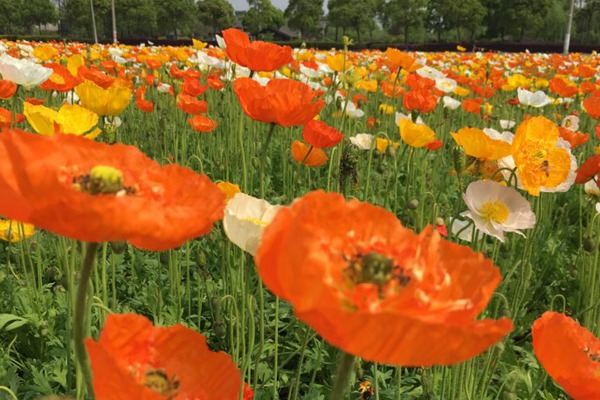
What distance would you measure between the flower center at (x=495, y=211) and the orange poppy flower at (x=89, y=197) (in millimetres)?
1042

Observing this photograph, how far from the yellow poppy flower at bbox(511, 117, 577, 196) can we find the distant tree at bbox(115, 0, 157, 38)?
3574 centimetres

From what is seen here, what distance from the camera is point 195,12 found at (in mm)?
39031

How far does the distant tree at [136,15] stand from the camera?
34822 millimetres

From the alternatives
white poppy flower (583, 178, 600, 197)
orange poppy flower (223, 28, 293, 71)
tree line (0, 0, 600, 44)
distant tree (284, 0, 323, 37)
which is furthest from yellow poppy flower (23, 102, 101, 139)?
distant tree (284, 0, 323, 37)

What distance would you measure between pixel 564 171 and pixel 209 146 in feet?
9.46

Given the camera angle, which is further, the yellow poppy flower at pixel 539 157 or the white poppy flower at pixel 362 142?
the white poppy flower at pixel 362 142

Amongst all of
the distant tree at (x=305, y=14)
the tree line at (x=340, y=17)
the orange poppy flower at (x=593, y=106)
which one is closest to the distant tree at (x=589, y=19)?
the tree line at (x=340, y=17)

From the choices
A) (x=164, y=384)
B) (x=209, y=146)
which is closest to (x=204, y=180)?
(x=164, y=384)

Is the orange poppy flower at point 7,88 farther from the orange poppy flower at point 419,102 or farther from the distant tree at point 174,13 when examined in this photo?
the distant tree at point 174,13

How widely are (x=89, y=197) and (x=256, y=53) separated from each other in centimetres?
140

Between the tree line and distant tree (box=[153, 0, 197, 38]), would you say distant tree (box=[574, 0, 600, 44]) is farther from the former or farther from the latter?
distant tree (box=[153, 0, 197, 38])

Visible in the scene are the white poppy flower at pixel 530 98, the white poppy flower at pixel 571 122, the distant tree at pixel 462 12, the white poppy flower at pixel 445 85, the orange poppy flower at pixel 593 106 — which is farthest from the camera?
the distant tree at pixel 462 12

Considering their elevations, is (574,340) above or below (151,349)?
below

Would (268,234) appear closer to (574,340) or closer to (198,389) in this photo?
(198,389)
